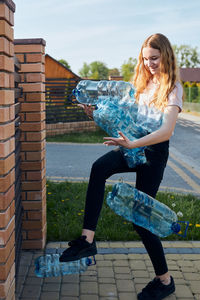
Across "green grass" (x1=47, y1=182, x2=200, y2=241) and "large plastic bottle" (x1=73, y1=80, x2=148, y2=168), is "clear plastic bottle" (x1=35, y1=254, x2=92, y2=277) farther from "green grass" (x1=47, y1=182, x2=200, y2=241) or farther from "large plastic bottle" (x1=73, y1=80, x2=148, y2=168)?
"large plastic bottle" (x1=73, y1=80, x2=148, y2=168)

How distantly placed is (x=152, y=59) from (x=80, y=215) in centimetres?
266

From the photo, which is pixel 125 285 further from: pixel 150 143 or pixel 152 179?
pixel 150 143

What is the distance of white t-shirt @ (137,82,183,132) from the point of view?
110 inches

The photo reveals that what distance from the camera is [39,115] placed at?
147 inches

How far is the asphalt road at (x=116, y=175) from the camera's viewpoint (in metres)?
7.51

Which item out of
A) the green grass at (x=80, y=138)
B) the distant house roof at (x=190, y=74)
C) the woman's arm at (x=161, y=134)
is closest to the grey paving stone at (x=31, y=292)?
the woman's arm at (x=161, y=134)

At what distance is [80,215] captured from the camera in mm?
5020

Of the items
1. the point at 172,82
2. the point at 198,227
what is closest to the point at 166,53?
the point at 172,82

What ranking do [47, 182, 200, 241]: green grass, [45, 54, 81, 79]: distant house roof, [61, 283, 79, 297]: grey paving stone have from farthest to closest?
[45, 54, 81, 79]: distant house roof
[47, 182, 200, 241]: green grass
[61, 283, 79, 297]: grey paving stone

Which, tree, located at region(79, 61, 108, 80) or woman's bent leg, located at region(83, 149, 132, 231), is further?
tree, located at region(79, 61, 108, 80)

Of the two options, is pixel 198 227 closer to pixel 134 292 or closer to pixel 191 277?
pixel 191 277

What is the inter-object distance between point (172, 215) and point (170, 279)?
1.62ft

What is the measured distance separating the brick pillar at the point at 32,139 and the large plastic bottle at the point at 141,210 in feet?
3.25

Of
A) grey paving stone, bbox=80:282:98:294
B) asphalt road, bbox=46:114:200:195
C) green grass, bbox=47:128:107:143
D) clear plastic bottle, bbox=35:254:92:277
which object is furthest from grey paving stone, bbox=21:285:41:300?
green grass, bbox=47:128:107:143
